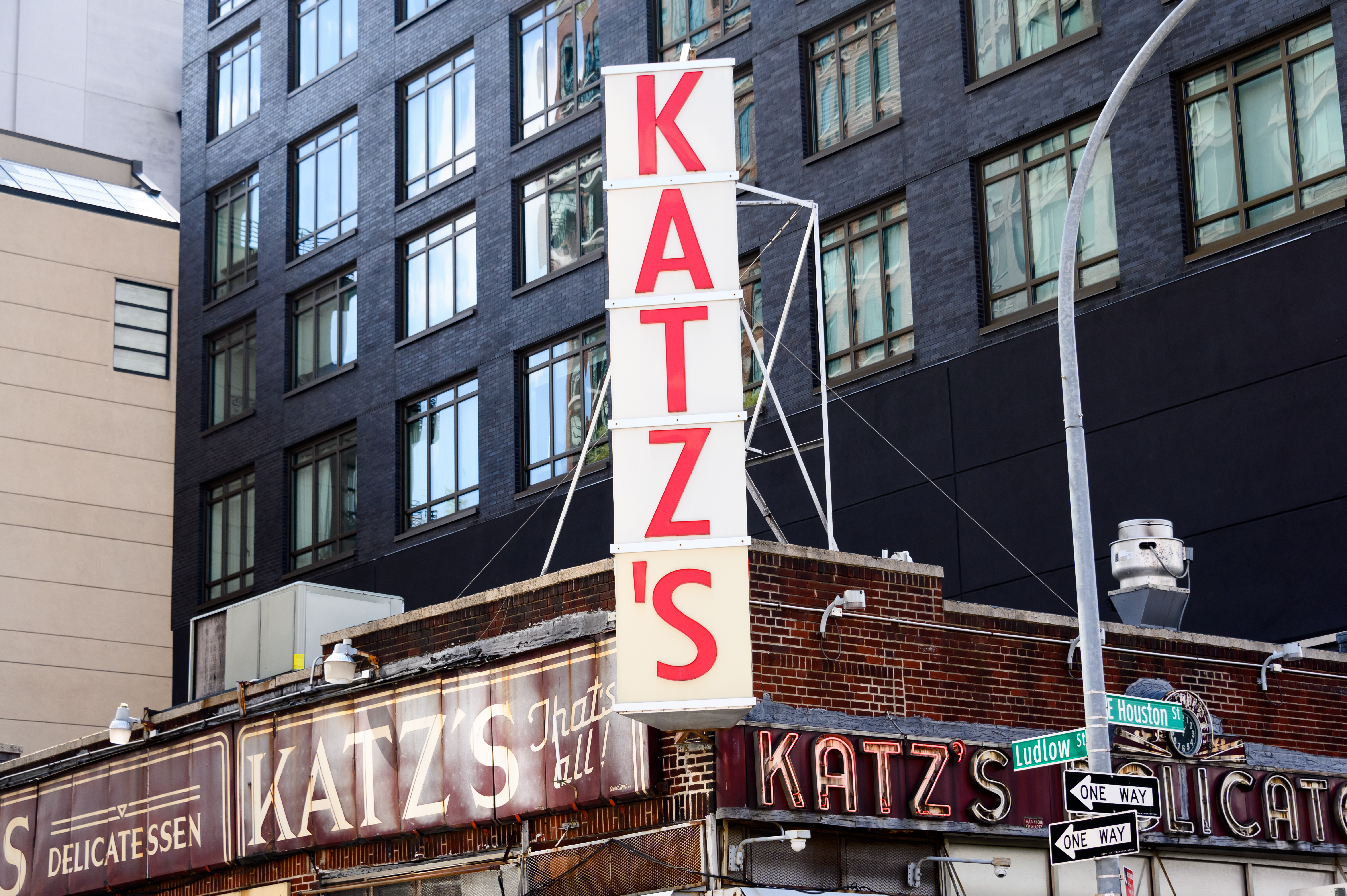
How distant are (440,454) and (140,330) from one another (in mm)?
11486

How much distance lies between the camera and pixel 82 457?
139 ft

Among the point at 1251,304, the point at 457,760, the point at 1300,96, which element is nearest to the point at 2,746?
the point at 457,760

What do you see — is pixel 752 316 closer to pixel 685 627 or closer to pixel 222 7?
pixel 685 627

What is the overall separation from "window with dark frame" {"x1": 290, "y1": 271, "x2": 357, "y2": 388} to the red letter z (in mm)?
24750

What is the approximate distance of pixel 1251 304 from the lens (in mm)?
23859

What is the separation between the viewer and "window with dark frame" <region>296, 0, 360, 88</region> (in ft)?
135

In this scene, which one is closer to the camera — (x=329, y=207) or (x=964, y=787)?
(x=964, y=787)

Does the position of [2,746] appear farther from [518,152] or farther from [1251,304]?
[1251,304]

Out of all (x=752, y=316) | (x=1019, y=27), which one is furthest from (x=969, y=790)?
(x=1019, y=27)

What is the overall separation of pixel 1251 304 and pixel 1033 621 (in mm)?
8180

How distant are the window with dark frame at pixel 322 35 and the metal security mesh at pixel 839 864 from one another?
A: 28846mm

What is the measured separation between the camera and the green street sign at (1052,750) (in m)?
13.9

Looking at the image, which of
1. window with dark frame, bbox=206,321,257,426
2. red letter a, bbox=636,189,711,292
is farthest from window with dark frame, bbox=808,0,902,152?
window with dark frame, bbox=206,321,257,426

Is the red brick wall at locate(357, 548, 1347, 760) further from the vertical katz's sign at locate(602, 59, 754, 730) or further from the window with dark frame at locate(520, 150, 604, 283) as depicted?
the window with dark frame at locate(520, 150, 604, 283)
